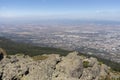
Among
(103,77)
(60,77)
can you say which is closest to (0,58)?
(60,77)

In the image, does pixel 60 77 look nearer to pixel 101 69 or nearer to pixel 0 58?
pixel 0 58

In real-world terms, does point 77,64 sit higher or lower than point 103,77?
higher

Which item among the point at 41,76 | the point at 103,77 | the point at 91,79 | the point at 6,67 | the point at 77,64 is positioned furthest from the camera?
the point at 103,77

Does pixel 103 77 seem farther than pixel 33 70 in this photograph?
Yes

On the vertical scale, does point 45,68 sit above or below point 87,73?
above

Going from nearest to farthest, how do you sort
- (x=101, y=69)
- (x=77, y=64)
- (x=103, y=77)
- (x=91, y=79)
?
(x=91, y=79)
(x=77, y=64)
(x=103, y=77)
(x=101, y=69)

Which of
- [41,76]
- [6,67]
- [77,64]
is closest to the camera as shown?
[41,76]

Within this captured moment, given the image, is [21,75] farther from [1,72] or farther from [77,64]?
[77,64]

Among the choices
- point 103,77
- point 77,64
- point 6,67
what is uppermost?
point 6,67

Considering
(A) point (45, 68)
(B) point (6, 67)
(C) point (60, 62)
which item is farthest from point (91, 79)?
(B) point (6, 67)

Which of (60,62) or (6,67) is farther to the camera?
(60,62)
